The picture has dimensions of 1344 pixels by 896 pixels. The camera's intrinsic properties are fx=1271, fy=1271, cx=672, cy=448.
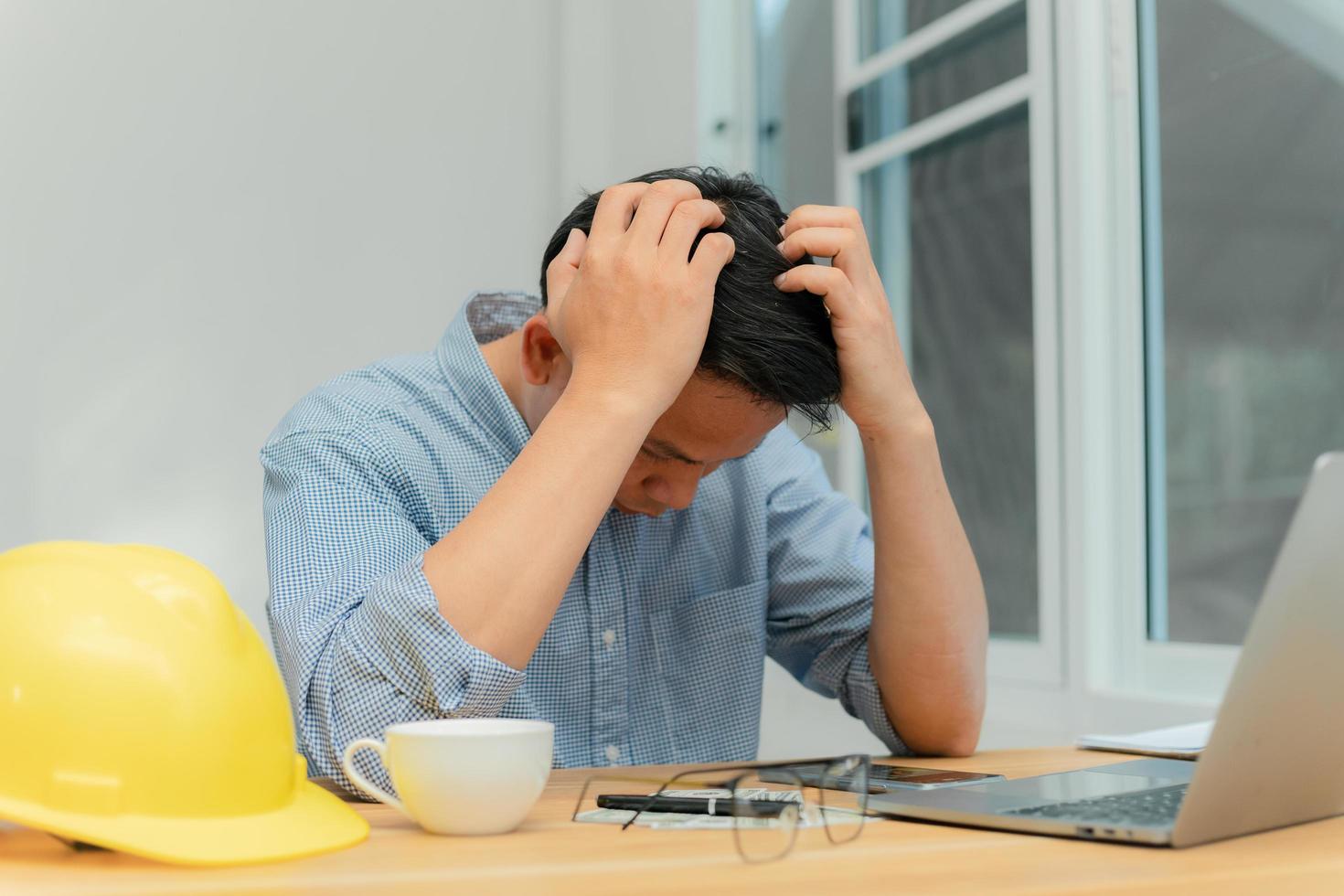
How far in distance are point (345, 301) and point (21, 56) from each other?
32.0 inches

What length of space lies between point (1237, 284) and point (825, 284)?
2.81 ft

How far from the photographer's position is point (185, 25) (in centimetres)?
278

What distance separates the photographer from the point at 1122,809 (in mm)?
737

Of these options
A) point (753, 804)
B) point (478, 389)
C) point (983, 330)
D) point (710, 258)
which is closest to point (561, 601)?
point (478, 389)

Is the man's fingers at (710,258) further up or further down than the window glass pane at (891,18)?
further down

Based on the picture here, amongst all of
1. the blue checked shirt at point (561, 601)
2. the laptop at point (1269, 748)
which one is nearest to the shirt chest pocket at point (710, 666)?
the blue checked shirt at point (561, 601)

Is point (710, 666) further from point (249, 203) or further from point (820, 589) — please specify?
point (249, 203)

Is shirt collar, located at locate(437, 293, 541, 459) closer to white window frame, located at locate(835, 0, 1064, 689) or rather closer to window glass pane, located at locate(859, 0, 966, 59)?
white window frame, located at locate(835, 0, 1064, 689)

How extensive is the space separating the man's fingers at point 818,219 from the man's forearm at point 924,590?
0.63 feet

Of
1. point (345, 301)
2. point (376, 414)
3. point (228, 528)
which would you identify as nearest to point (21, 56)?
point (345, 301)

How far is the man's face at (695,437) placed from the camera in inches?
43.1

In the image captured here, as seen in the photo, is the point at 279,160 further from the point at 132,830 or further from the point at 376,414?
the point at 132,830

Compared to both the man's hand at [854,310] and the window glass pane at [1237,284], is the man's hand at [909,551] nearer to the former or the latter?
the man's hand at [854,310]

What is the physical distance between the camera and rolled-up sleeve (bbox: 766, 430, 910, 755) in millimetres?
1370
